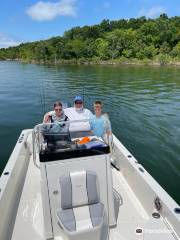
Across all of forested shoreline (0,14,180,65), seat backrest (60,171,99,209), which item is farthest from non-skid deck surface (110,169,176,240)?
forested shoreline (0,14,180,65)

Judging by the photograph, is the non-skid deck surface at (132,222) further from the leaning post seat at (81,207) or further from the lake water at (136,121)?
the lake water at (136,121)

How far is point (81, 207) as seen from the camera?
315 centimetres

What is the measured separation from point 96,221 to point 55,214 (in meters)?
0.51

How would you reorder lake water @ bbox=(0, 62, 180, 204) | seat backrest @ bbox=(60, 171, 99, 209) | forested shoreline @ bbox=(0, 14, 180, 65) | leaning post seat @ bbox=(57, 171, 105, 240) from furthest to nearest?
forested shoreline @ bbox=(0, 14, 180, 65) → lake water @ bbox=(0, 62, 180, 204) → seat backrest @ bbox=(60, 171, 99, 209) → leaning post seat @ bbox=(57, 171, 105, 240)

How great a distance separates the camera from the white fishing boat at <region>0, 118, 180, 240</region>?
9.84 ft

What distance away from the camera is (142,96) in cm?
1515

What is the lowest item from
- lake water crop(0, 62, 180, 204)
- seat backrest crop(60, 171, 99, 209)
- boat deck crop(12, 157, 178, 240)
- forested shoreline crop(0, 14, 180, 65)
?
lake water crop(0, 62, 180, 204)

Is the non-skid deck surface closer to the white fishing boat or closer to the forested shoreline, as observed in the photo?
the white fishing boat

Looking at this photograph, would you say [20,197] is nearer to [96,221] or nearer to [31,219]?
[31,219]

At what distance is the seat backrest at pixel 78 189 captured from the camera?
10.1 ft

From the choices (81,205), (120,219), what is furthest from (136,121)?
(81,205)

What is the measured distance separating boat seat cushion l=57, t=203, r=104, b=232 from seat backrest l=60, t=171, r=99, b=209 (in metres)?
0.06

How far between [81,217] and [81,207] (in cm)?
14

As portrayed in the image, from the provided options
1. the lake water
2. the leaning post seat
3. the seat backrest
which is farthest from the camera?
the lake water
